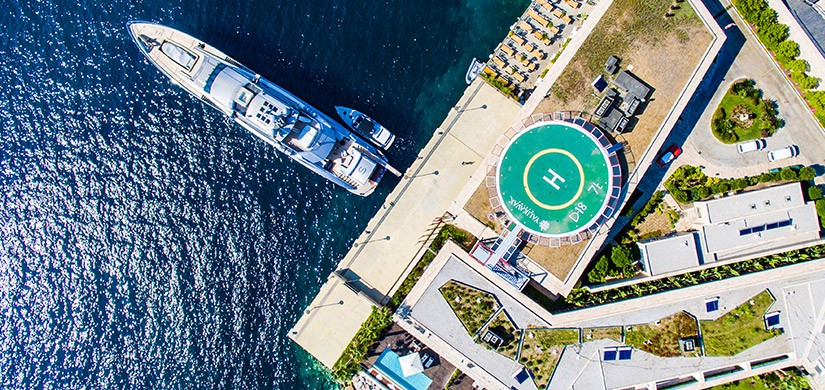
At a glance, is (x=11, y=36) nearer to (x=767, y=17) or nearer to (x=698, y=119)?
(x=698, y=119)

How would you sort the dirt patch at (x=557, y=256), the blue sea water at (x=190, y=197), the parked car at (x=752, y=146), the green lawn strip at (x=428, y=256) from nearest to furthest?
the dirt patch at (x=557, y=256) → the parked car at (x=752, y=146) → the green lawn strip at (x=428, y=256) → the blue sea water at (x=190, y=197)

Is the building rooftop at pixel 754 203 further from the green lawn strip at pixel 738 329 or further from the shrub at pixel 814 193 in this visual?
the green lawn strip at pixel 738 329

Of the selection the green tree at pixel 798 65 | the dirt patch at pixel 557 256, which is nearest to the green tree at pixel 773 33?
the green tree at pixel 798 65

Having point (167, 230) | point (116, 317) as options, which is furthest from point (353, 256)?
point (116, 317)

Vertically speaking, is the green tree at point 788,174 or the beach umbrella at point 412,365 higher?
the green tree at point 788,174

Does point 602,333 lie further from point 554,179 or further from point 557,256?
point 554,179

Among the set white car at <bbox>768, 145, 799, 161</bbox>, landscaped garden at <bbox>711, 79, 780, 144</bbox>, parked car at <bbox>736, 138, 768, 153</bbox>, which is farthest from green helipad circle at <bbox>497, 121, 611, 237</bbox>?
white car at <bbox>768, 145, 799, 161</bbox>

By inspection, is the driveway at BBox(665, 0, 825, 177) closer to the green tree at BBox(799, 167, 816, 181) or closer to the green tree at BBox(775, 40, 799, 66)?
the green tree at BBox(775, 40, 799, 66)
